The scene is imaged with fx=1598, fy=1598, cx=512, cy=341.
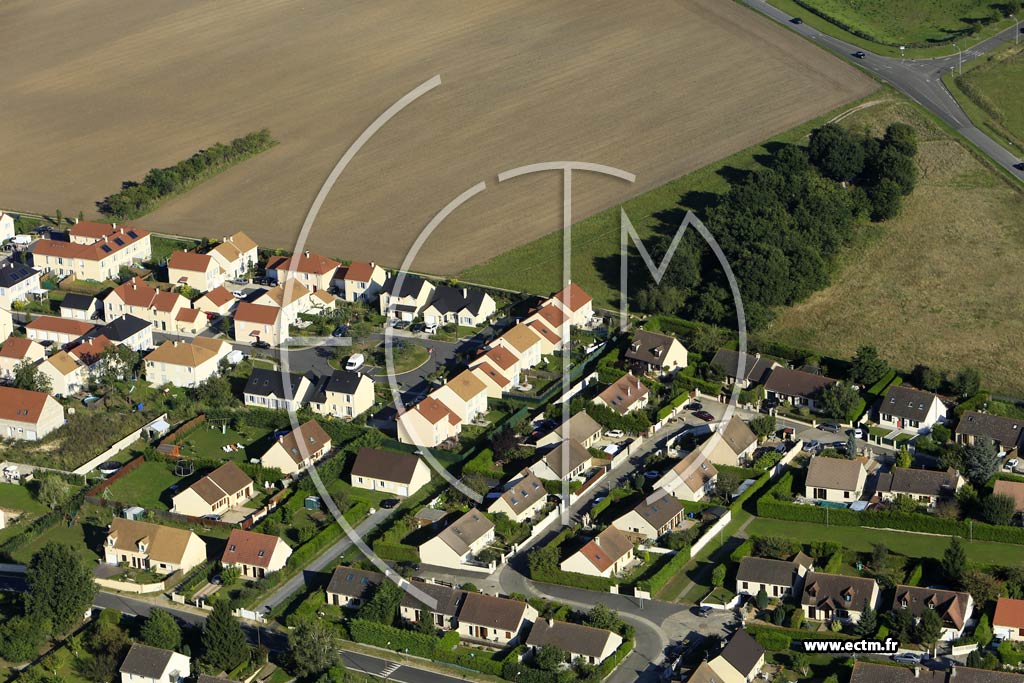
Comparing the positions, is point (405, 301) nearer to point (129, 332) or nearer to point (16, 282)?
point (129, 332)

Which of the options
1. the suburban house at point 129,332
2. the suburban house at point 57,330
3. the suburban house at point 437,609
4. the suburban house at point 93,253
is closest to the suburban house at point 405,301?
the suburban house at point 129,332

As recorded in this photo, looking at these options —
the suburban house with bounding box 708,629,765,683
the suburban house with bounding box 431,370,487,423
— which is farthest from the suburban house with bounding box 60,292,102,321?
the suburban house with bounding box 708,629,765,683

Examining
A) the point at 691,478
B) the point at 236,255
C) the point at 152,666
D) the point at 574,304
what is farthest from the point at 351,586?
the point at 236,255

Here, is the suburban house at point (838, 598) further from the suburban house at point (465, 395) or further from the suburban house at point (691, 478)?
the suburban house at point (465, 395)

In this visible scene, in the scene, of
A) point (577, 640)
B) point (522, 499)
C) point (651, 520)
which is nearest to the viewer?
point (577, 640)

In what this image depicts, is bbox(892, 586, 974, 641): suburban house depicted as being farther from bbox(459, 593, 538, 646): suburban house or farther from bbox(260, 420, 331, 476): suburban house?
bbox(260, 420, 331, 476): suburban house

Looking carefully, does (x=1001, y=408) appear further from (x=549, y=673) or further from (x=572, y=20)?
(x=572, y=20)
